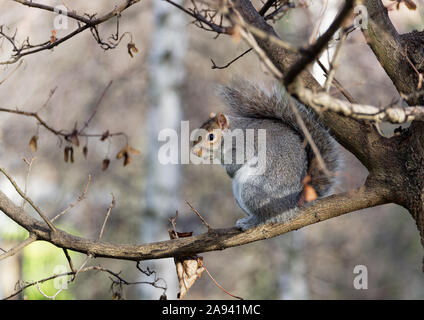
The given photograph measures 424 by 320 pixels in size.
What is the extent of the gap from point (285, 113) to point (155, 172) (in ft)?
7.46

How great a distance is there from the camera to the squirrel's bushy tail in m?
2.04

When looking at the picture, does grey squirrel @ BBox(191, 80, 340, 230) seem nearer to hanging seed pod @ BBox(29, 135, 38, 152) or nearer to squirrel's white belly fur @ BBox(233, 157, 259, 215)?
squirrel's white belly fur @ BBox(233, 157, 259, 215)

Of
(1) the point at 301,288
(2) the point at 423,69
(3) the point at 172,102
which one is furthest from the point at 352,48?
(2) the point at 423,69

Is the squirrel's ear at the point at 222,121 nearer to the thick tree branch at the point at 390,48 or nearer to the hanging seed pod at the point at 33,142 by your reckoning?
the thick tree branch at the point at 390,48

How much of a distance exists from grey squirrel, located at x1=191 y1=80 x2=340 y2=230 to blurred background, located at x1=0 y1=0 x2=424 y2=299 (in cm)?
202

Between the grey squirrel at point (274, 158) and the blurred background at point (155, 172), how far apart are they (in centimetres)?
202

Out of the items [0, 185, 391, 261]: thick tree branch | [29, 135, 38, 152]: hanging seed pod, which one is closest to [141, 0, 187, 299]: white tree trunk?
[0, 185, 391, 261]: thick tree branch

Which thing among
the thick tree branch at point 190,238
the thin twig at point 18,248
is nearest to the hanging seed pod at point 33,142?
the thin twig at point 18,248

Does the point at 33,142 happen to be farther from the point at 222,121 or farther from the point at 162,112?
the point at 162,112

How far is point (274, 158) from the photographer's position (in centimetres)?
215

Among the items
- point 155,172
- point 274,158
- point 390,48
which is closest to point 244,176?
point 274,158

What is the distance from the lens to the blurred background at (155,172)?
4.26m

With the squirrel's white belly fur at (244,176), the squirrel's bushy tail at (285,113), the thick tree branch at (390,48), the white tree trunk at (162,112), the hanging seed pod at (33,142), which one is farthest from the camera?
the white tree trunk at (162,112)
